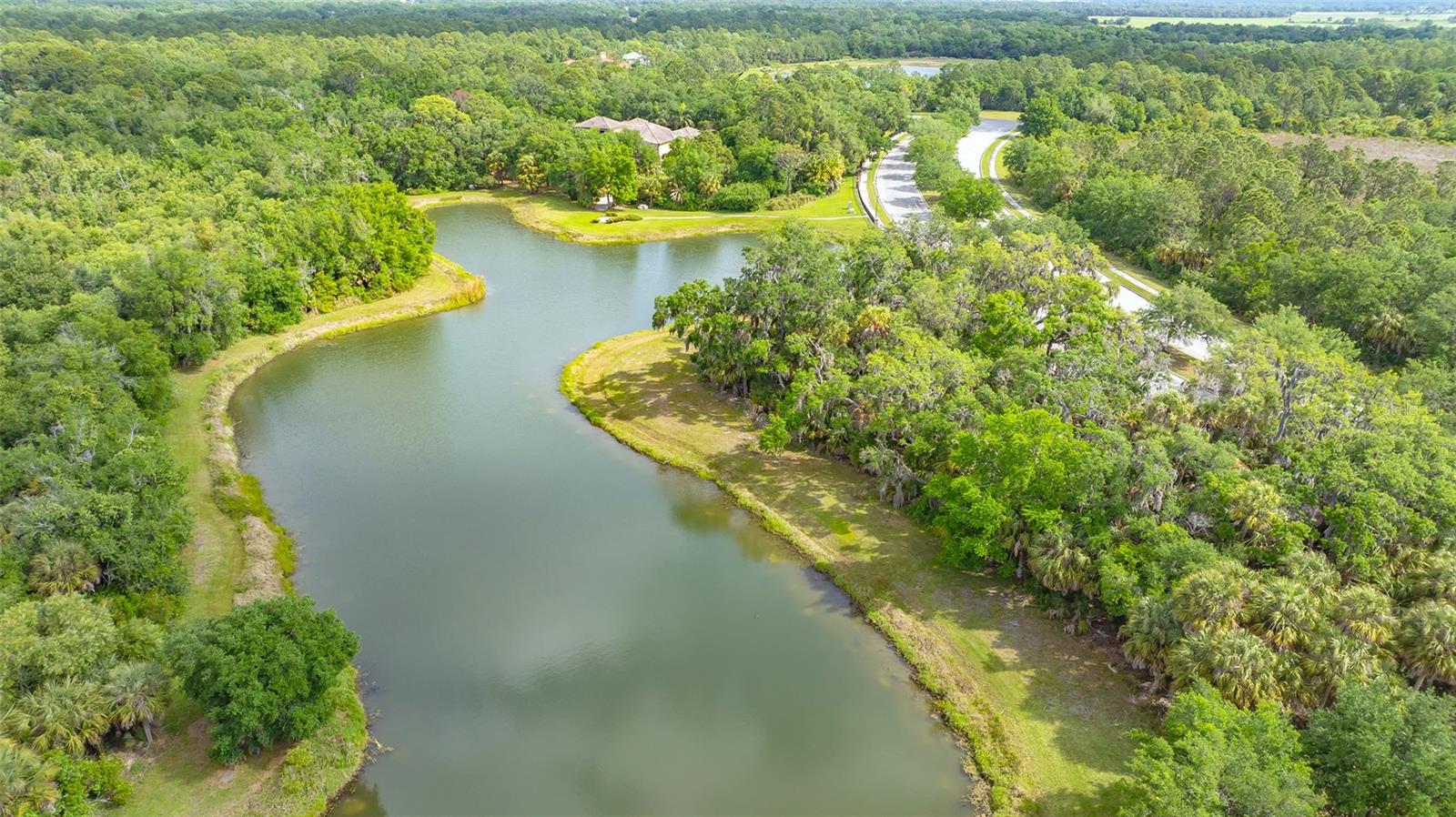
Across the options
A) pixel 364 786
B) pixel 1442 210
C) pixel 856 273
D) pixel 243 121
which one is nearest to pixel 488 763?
pixel 364 786

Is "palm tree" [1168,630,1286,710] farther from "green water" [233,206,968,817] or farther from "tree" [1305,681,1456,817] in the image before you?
"green water" [233,206,968,817]

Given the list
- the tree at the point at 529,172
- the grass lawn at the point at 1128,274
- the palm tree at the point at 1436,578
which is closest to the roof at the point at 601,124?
the tree at the point at 529,172

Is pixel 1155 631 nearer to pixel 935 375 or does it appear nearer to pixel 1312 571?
pixel 1312 571

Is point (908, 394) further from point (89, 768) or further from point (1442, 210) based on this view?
point (1442, 210)

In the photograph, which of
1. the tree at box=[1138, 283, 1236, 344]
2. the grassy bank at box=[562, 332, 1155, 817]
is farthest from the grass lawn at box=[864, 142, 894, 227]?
the grassy bank at box=[562, 332, 1155, 817]

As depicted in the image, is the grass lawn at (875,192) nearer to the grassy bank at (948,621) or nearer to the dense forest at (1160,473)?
the dense forest at (1160,473)

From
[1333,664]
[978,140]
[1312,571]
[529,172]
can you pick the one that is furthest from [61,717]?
[978,140]
